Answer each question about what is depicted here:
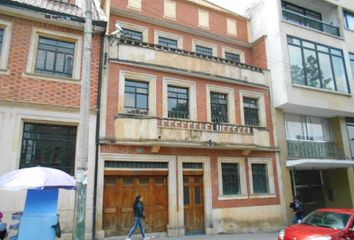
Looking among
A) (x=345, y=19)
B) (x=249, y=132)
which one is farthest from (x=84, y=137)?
(x=345, y=19)

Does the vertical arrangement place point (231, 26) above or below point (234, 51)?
above

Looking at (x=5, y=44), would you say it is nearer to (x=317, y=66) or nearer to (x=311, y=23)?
(x=317, y=66)

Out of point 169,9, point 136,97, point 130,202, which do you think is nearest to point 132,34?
point 169,9

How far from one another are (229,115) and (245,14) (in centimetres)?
829

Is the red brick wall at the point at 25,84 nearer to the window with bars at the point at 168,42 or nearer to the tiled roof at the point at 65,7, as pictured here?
the tiled roof at the point at 65,7

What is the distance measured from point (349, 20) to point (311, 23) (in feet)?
11.8

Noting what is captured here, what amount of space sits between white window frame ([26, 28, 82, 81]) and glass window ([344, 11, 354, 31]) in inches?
714

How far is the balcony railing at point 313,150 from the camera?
16.5 m

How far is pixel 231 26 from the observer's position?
60.8ft

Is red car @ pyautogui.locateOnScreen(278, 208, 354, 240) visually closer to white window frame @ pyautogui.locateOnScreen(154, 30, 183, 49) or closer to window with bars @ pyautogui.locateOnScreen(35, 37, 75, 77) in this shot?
window with bars @ pyautogui.locateOnScreen(35, 37, 75, 77)

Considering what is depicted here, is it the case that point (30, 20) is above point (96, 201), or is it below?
above

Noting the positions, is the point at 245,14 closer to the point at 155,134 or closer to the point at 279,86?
the point at 279,86

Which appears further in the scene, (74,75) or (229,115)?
(229,115)

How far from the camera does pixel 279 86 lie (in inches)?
640
